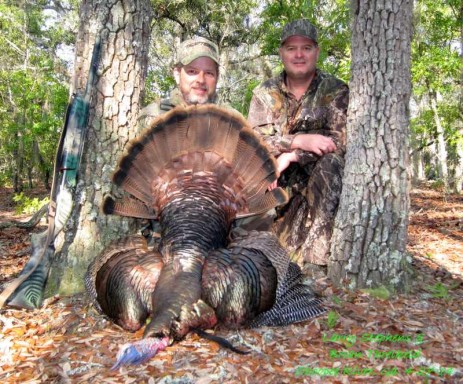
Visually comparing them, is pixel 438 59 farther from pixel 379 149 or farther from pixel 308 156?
pixel 379 149

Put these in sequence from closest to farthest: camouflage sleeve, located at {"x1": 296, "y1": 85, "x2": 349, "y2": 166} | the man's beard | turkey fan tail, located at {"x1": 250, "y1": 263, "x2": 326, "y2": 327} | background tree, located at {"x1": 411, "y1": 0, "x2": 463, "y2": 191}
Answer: turkey fan tail, located at {"x1": 250, "y1": 263, "x2": 326, "y2": 327} → the man's beard → camouflage sleeve, located at {"x1": 296, "y1": 85, "x2": 349, "y2": 166} → background tree, located at {"x1": 411, "y1": 0, "x2": 463, "y2": 191}

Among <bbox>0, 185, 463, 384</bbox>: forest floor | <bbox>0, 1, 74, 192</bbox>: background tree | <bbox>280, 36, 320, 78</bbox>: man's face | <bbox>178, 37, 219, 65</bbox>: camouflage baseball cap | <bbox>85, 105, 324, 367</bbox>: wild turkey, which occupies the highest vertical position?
<bbox>0, 1, 74, 192</bbox>: background tree

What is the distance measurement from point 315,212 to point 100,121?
221 cm

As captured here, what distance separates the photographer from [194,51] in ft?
12.5

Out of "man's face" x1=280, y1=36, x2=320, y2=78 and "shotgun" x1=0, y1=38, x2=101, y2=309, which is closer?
"shotgun" x1=0, y1=38, x2=101, y2=309

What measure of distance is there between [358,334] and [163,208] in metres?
1.72

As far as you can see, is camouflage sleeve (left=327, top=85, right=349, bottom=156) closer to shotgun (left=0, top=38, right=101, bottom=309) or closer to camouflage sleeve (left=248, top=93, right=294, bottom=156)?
camouflage sleeve (left=248, top=93, right=294, bottom=156)

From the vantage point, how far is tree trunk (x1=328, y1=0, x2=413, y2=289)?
3518 millimetres

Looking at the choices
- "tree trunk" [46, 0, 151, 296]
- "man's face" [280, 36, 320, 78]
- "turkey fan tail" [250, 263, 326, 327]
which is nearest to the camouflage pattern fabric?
"man's face" [280, 36, 320, 78]

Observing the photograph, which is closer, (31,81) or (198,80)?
(198,80)

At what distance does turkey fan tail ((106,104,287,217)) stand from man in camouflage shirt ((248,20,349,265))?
2.36ft

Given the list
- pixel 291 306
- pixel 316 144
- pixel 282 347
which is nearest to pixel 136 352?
pixel 282 347

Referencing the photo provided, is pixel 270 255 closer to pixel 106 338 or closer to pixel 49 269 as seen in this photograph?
pixel 106 338

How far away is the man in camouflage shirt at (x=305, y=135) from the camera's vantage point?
4.06 metres
